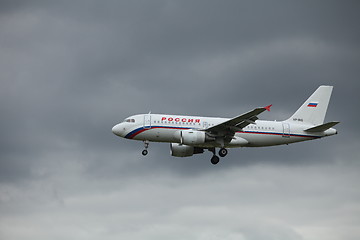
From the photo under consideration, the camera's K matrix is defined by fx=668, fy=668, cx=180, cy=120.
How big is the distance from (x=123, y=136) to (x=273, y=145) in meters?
15.5

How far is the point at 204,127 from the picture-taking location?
6631 centimetres

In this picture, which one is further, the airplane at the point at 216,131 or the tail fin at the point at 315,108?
the tail fin at the point at 315,108

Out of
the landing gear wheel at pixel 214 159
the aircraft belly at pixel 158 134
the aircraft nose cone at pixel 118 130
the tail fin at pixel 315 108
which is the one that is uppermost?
the tail fin at pixel 315 108

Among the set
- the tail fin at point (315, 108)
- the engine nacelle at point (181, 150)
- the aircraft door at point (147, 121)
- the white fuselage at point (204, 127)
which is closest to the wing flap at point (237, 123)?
the white fuselage at point (204, 127)

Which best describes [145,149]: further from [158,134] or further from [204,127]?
[204,127]

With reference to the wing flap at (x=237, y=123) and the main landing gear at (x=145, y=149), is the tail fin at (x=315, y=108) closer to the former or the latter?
the wing flap at (x=237, y=123)

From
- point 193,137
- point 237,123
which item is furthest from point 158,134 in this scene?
point 237,123

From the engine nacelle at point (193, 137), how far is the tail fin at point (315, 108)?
36.8 ft

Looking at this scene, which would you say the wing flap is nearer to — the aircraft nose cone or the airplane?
the airplane

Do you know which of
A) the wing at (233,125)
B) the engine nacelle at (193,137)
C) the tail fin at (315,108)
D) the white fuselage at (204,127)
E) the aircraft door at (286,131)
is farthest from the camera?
the tail fin at (315,108)

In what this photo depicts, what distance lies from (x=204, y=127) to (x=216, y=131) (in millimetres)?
1950

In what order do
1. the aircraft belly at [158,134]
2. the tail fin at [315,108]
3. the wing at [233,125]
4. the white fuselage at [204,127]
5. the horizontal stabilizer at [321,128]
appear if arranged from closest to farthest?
1. the wing at [233,125]
2. the aircraft belly at [158,134]
3. the white fuselage at [204,127]
4. the horizontal stabilizer at [321,128]
5. the tail fin at [315,108]

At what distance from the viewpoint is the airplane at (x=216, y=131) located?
6419cm

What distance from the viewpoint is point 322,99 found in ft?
239
